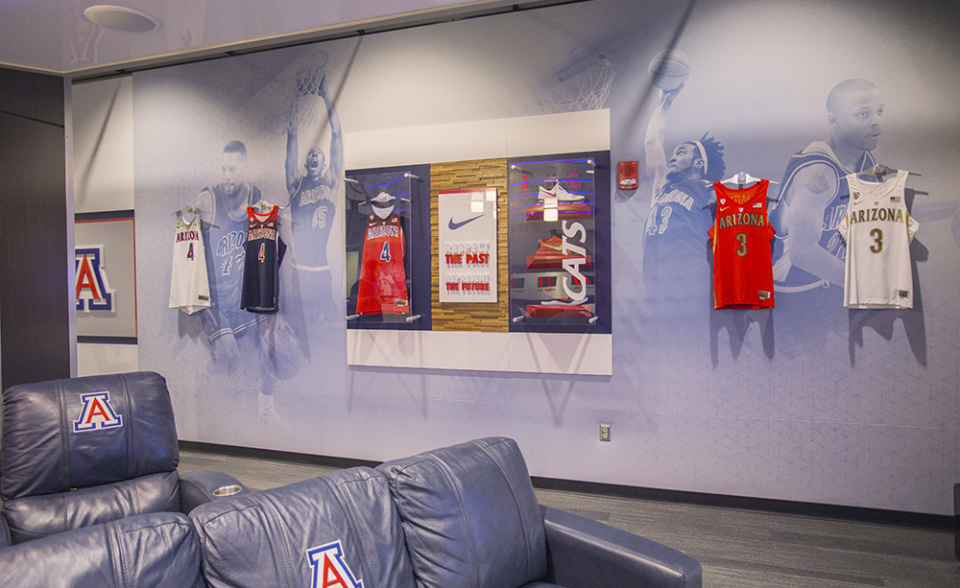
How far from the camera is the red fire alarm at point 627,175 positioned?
346 centimetres

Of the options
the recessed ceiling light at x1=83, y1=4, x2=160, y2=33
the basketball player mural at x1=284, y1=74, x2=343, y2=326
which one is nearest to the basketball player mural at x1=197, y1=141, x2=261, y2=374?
the basketball player mural at x1=284, y1=74, x2=343, y2=326

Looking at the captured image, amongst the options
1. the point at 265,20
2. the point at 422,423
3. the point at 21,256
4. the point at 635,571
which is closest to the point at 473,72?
the point at 265,20

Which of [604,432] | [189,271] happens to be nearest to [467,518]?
[604,432]

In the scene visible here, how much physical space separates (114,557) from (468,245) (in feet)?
9.54

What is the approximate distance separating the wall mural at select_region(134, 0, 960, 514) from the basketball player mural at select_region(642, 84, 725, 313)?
1 cm

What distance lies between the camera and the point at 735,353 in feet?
10.9

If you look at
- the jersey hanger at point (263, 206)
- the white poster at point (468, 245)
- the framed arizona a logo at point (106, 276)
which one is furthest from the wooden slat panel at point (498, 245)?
the framed arizona a logo at point (106, 276)

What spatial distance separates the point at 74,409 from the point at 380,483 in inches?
54.7

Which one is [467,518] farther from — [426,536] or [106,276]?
[106,276]

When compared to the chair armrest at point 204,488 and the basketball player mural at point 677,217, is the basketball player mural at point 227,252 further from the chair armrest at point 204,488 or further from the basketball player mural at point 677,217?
the basketball player mural at point 677,217

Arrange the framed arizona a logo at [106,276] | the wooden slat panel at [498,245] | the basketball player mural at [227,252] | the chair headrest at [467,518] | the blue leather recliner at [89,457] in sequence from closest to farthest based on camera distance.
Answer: the chair headrest at [467,518] < the blue leather recliner at [89,457] < the wooden slat panel at [498,245] < the basketball player mural at [227,252] < the framed arizona a logo at [106,276]

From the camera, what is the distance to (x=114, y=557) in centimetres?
110

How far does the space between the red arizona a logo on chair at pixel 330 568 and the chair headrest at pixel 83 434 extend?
1.30 m

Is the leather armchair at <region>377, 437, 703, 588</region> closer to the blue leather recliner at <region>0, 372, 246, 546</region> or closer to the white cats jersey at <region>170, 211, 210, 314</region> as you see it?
the blue leather recliner at <region>0, 372, 246, 546</region>
